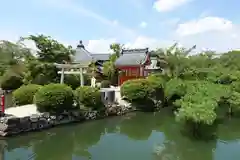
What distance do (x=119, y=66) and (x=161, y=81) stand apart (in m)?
8.34

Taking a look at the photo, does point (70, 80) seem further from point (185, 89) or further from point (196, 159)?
point (196, 159)

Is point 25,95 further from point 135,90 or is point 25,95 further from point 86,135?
point 135,90

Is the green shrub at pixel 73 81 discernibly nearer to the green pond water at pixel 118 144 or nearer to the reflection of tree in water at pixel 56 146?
the green pond water at pixel 118 144

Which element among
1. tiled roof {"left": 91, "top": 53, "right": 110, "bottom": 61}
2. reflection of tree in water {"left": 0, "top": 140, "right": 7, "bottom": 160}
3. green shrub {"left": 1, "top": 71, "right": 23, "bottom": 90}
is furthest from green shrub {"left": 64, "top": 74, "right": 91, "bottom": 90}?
tiled roof {"left": 91, "top": 53, "right": 110, "bottom": 61}

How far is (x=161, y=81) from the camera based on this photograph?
19.9m

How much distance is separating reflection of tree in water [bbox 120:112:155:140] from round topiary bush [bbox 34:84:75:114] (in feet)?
9.98

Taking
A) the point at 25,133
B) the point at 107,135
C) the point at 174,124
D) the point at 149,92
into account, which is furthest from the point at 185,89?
the point at 25,133

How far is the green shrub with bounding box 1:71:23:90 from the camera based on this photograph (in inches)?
705

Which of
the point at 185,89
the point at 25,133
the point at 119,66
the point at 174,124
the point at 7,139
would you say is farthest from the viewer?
the point at 119,66

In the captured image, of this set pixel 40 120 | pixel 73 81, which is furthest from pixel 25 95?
pixel 73 81

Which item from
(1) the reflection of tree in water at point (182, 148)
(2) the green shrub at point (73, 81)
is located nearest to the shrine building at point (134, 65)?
(2) the green shrub at point (73, 81)

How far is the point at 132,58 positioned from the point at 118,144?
18.0 metres

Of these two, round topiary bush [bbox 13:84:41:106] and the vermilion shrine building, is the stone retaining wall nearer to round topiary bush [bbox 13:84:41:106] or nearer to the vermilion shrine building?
round topiary bush [bbox 13:84:41:106]

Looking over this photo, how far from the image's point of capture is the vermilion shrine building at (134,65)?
26.4 meters
